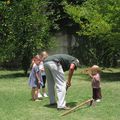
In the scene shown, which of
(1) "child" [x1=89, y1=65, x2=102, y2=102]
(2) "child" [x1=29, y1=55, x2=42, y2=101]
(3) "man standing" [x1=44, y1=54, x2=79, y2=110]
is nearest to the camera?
(3) "man standing" [x1=44, y1=54, x2=79, y2=110]

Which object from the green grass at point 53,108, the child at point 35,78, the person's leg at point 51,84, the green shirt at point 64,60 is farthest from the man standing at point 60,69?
the child at point 35,78

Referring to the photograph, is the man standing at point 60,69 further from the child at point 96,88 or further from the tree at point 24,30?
the tree at point 24,30

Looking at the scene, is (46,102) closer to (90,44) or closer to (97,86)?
(97,86)

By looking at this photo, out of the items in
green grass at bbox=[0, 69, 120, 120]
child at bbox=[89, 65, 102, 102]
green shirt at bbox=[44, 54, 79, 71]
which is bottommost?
green grass at bbox=[0, 69, 120, 120]

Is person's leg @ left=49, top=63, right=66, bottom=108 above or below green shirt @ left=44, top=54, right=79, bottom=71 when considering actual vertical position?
below

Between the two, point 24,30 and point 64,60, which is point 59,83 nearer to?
point 64,60

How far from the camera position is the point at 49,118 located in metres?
10.6

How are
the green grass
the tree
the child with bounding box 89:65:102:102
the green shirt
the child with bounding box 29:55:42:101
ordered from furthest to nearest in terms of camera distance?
the tree, the child with bounding box 29:55:42:101, the child with bounding box 89:65:102:102, the green shirt, the green grass

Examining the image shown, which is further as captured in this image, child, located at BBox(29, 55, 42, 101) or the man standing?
child, located at BBox(29, 55, 42, 101)

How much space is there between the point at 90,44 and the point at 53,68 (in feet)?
56.2

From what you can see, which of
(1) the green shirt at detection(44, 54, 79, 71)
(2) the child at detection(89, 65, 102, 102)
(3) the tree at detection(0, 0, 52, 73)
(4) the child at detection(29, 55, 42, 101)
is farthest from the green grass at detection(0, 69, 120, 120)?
(3) the tree at detection(0, 0, 52, 73)

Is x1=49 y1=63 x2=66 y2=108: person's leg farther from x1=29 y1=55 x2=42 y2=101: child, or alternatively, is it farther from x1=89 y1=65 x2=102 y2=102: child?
x1=29 y1=55 x2=42 y2=101: child

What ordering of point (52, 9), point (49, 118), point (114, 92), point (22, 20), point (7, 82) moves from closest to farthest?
1. point (49, 118)
2. point (114, 92)
3. point (7, 82)
4. point (22, 20)
5. point (52, 9)

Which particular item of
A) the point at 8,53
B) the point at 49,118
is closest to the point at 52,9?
the point at 8,53
